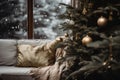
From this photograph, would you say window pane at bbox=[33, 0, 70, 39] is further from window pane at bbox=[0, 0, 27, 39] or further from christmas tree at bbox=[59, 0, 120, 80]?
christmas tree at bbox=[59, 0, 120, 80]

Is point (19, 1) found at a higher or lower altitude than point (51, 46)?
higher

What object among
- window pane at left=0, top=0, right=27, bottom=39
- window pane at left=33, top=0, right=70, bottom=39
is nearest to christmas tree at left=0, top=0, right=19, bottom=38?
window pane at left=0, top=0, right=27, bottom=39

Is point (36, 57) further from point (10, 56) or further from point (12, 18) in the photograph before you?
point (12, 18)

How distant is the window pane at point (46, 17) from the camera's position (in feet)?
14.3

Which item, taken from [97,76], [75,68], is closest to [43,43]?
[75,68]

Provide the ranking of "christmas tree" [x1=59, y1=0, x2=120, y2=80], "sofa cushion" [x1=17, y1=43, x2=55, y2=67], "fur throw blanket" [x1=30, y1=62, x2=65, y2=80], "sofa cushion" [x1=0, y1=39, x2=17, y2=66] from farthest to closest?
"sofa cushion" [x1=0, y1=39, x2=17, y2=66]
"sofa cushion" [x1=17, y1=43, x2=55, y2=67]
"fur throw blanket" [x1=30, y1=62, x2=65, y2=80]
"christmas tree" [x1=59, y1=0, x2=120, y2=80]

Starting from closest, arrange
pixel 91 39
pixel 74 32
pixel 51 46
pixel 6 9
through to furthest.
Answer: pixel 91 39 → pixel 74 32 → pixel 51 46 → pixel 6 9

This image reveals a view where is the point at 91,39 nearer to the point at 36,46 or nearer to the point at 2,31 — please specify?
the point at 36,46

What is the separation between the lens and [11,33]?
14.3 ft

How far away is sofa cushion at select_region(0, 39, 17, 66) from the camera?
3.86 metres

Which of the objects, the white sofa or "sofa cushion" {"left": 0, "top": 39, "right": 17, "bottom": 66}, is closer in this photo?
the white sofa

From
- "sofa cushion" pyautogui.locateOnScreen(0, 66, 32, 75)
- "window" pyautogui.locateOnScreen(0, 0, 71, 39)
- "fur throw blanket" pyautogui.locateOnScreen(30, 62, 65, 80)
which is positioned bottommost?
"sofa cushion" pyautogui.locateOnScreen(0, 66, 32, 75)

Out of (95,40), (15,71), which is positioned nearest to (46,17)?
(15,71)

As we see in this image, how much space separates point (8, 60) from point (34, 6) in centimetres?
111
